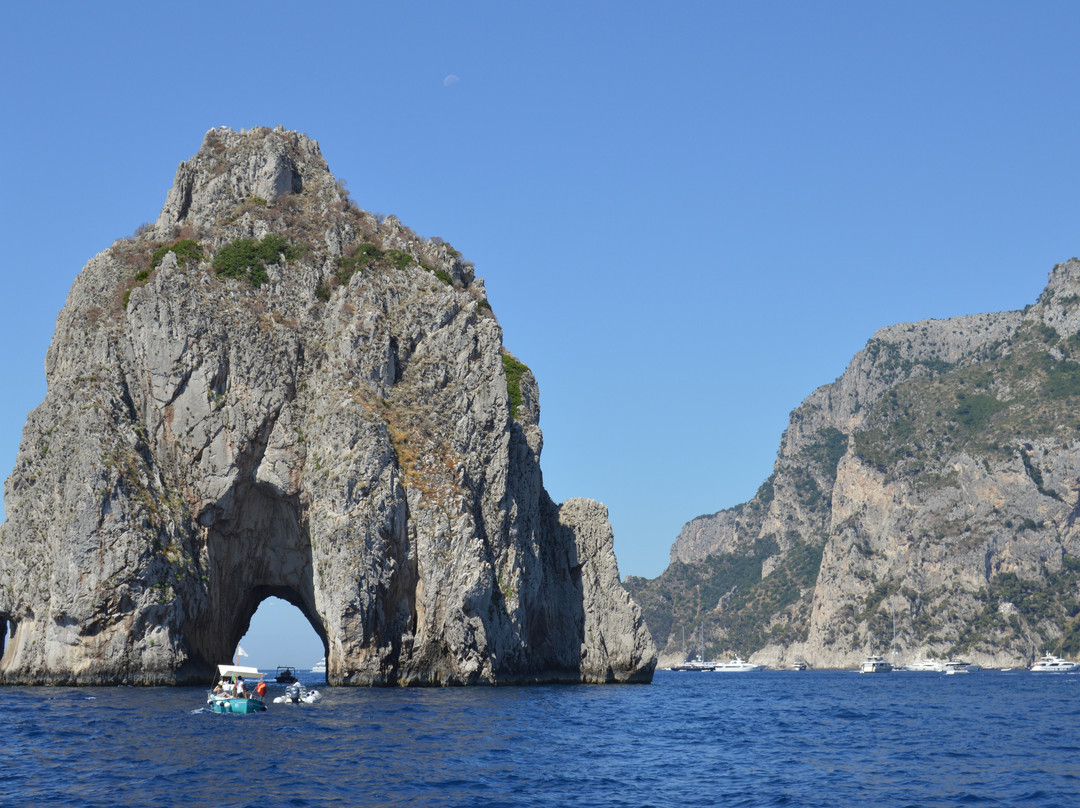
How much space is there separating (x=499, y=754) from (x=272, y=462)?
1875 inches

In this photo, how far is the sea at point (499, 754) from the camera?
37438 millimetres

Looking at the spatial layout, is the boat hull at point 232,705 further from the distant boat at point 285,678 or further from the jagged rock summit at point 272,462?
the distant boat at point 285,678

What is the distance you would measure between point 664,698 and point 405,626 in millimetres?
24464

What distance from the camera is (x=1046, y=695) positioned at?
102 meters

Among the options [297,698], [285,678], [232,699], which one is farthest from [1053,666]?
[232,699]

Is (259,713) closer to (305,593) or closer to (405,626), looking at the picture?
(405,626)

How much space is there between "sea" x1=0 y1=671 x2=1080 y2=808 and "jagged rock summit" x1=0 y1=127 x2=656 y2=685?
7.64m

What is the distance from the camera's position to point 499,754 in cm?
4650

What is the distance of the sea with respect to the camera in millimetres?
37438

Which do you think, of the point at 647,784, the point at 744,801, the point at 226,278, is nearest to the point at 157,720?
the point at 647,784

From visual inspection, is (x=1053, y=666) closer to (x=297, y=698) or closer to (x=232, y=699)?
(x=297, y=698)

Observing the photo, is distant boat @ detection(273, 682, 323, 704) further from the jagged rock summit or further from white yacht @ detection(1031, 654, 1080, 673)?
white yacht @ detection(1031, 654, 1080, 673)

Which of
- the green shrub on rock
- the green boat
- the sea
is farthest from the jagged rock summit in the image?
the green boat

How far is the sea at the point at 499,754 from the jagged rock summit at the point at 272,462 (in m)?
7.64
